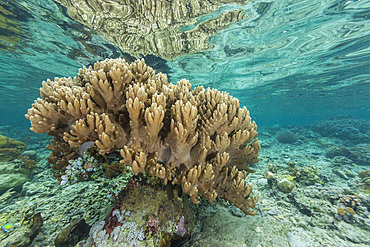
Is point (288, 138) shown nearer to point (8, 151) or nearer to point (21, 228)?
point (21, 228)

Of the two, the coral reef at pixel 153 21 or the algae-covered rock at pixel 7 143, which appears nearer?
the coral reef at pixel 153 21

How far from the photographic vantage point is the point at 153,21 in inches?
381

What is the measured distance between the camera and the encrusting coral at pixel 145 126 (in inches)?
106

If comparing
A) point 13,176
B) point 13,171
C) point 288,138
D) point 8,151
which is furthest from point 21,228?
point 288,138

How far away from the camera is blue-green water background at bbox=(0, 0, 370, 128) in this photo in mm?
9250

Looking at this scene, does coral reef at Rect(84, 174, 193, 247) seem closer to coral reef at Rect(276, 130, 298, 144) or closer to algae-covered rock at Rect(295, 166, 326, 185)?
algae-covered rock at Rect(295, 166, 326, 185)

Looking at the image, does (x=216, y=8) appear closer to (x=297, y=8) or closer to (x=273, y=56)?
(x=297, y=8)

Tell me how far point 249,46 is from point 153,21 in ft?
29.0

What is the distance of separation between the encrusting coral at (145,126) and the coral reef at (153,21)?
7.17m

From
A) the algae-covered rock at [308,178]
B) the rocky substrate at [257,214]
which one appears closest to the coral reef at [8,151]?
the rocky substrate at [257,214]

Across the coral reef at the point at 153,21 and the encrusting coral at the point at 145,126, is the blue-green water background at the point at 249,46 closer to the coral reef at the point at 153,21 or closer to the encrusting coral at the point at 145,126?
the coral reef at the point at 153,21

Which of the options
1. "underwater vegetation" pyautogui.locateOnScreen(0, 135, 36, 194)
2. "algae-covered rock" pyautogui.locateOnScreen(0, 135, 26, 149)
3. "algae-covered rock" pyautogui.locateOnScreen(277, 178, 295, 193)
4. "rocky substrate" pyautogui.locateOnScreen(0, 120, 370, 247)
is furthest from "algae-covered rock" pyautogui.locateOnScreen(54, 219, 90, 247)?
"algae-covered rock" pyautogui.locateOnScreen(0, 135, 26, 149)

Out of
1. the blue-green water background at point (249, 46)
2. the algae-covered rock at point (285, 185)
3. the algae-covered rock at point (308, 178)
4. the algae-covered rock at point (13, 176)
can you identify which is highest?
the blue-green water background at point (249, 46)

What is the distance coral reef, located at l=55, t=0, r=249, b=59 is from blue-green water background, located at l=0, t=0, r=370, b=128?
2.43 feet
